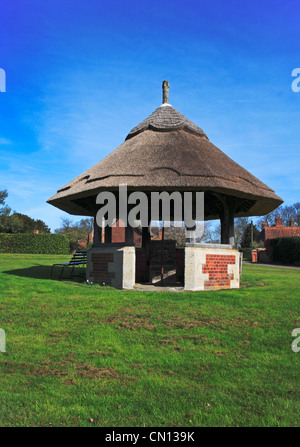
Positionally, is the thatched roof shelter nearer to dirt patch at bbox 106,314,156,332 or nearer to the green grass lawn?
the green grass lawn

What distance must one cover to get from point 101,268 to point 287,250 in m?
25.8

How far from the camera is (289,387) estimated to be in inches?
130

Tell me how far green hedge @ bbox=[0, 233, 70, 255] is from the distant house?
21.2 metres

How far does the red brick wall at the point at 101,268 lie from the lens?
31.9 feet

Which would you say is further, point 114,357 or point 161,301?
point 161,301

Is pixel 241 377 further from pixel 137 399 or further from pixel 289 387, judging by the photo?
pixel 137 399

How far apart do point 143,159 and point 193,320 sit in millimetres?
5404

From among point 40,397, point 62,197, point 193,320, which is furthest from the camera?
point 62,197

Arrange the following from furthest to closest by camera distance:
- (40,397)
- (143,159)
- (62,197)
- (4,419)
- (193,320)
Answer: (62,197) < (143,159) < (193,320) < (40,397) < (4,419)

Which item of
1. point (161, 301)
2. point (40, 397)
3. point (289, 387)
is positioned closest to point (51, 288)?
point (161, 301)

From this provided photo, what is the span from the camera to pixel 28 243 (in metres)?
33.2

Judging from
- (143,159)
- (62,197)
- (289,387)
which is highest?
(143,159)

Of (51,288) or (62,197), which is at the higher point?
(62,197)

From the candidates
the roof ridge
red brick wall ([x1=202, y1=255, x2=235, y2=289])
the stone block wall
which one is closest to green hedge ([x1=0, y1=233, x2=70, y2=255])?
the roof ridge
